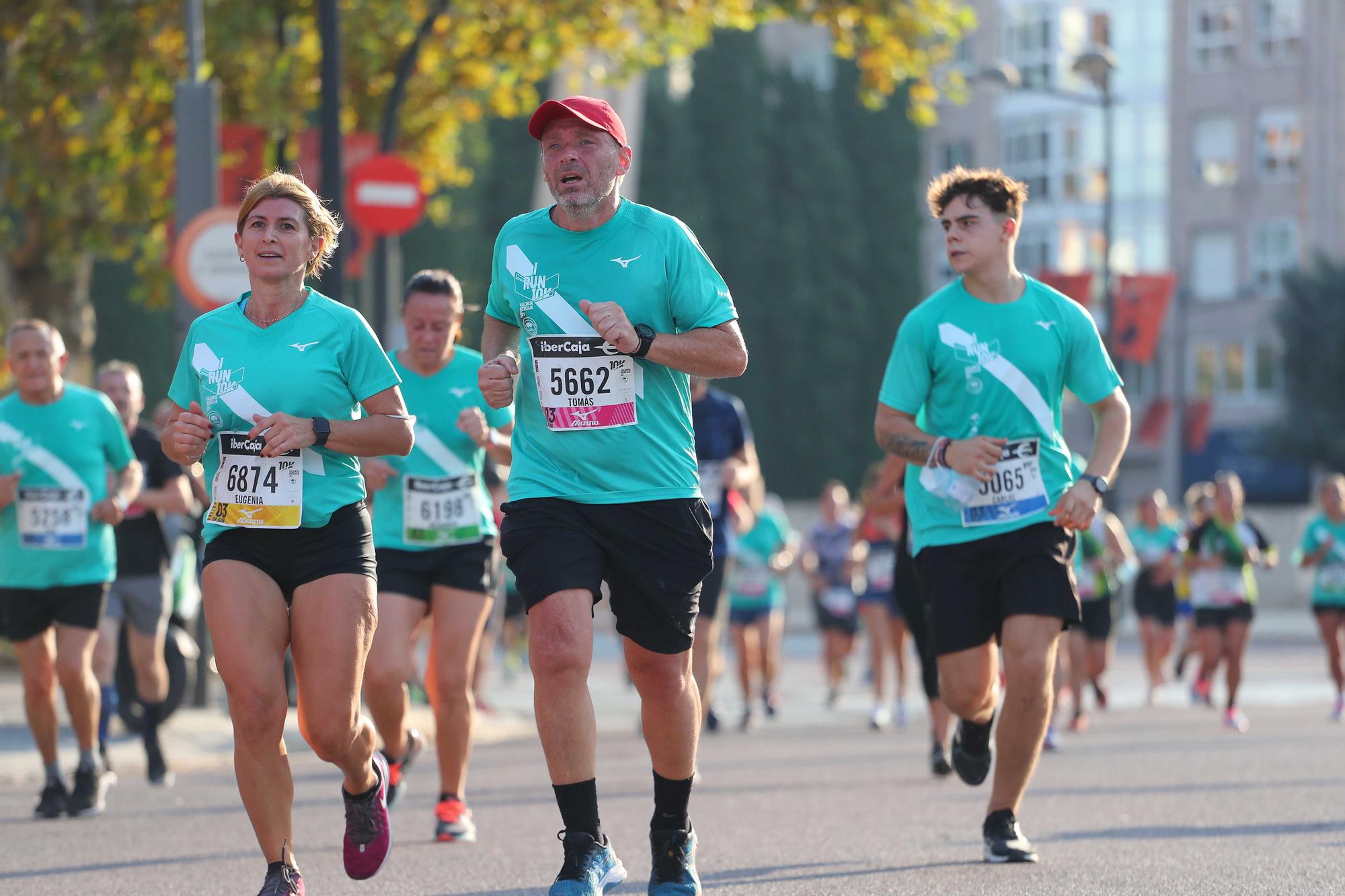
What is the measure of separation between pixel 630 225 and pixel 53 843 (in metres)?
3.95

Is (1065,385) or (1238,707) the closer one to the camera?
→ (1065,385)

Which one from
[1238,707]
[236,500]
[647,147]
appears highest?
[647,147]

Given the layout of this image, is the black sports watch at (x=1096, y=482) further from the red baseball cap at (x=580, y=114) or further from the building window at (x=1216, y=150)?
the building window at (x=1216, y=150)

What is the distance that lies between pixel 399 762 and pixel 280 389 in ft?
9.77

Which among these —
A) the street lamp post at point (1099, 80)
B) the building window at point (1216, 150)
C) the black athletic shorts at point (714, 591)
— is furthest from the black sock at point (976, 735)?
the building window at point (1216, 150)

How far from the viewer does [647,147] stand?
55031mm

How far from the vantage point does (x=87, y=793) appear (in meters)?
9.16

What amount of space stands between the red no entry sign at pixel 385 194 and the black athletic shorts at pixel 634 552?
8791 mm

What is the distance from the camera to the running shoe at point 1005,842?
23.0ft

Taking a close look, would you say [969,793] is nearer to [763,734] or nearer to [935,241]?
[763,734]

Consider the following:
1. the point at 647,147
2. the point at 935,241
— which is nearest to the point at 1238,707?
the point at 647,147

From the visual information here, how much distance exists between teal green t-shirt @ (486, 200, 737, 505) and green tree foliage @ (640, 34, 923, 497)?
162ft

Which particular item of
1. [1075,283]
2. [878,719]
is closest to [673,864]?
[878,719]

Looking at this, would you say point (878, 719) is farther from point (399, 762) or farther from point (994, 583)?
point (994, 583)
